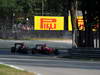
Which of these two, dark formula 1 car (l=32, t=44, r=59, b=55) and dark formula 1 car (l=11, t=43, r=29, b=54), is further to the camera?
dark formula 1 car (l=11, t=43, r=29, b=54)

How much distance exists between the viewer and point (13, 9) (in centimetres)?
6975

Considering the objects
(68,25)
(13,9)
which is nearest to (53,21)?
(68,25)

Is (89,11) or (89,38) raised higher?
(89,11)

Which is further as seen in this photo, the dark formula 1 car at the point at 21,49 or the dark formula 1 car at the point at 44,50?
the dark formula 1 car at the point at 21,49

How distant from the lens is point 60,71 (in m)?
16.0

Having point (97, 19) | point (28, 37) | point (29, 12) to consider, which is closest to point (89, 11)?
point (97, 19)

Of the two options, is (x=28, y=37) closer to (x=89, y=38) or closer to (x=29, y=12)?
(x=89, y=38)

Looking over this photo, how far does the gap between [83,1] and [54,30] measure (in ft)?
90.2

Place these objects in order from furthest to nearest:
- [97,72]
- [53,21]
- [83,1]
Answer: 1. [53,21]
2. [83,1]
3. [97,72]

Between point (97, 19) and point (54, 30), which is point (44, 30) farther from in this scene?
point (97, 19)

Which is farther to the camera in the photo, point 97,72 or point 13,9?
point 13,9

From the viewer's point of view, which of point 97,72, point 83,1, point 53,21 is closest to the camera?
point 97,72

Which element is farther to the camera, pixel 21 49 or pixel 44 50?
pixel 21 49

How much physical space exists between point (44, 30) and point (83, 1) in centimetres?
2762
